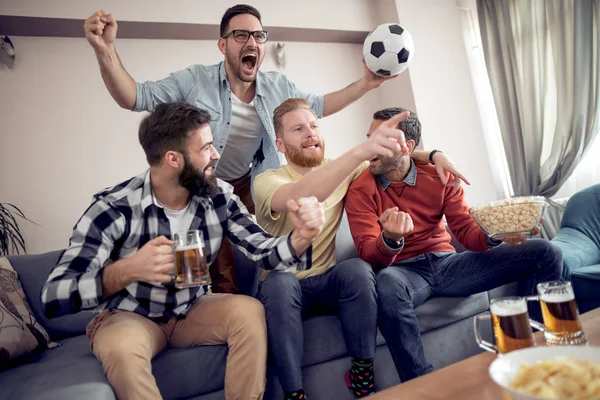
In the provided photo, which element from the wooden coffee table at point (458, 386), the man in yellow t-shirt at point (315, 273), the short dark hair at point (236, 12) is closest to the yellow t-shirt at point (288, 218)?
the man in yellow t-shirt at point (315, 273)

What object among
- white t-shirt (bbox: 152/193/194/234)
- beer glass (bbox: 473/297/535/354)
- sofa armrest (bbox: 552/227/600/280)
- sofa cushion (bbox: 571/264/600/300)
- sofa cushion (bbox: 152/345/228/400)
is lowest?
sofa cushion (bbox: 571/264/600/300)

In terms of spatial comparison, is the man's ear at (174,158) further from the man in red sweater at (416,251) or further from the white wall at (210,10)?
the white wall at (210,10)

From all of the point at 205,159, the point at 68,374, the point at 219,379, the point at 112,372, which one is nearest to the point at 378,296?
the point at 219,379

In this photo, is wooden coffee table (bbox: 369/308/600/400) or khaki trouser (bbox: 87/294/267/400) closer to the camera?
wooden coffee table (bbox: 369/308/600/400)

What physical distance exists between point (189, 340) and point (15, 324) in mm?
724

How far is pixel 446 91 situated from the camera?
424cm

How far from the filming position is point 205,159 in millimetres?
1699

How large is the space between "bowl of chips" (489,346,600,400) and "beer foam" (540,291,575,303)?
0.26 meters

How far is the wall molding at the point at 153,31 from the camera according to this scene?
3193 mm

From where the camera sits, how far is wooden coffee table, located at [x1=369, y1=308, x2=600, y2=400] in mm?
918

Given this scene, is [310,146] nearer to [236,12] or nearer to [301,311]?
[301,311]

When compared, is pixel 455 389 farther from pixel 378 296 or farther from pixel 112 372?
pixel 112 372

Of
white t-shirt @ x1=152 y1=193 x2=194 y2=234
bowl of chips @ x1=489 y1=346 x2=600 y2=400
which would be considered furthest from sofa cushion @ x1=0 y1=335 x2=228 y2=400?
bowl of chips @ x1=489 y1=346 x2=600 y2=400

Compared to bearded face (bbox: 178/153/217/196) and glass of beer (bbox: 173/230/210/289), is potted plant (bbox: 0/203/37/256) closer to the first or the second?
bearded face (bbox: 178/153/217/196)
